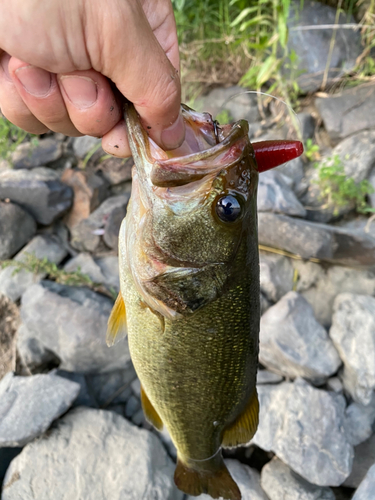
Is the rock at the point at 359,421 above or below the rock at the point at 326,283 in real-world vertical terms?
below

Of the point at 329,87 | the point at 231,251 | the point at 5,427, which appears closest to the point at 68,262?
the point at 5,427

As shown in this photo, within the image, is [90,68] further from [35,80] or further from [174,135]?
[174,135]

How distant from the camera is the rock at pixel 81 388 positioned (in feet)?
10.1

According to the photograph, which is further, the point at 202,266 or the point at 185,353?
the point at 185,353

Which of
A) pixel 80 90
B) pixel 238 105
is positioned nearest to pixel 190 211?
pixel 80 90

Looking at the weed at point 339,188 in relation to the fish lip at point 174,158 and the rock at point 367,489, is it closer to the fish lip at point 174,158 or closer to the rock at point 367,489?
the rock at point 367,489

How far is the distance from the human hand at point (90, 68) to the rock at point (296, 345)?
2286 mm

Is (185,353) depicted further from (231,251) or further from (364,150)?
(364,150)

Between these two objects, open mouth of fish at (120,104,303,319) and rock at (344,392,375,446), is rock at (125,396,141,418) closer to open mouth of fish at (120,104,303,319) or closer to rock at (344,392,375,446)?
rock at (344,392,375,446)

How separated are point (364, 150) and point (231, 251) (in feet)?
10.7

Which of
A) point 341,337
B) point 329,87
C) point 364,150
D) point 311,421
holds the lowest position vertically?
point 311,421

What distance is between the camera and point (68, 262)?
3994 mm

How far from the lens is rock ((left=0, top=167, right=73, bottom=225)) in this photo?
3982 millimetres

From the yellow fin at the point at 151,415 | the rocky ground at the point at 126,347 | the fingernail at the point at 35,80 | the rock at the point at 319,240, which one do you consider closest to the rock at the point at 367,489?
the rocky ground at the point at 126,347
